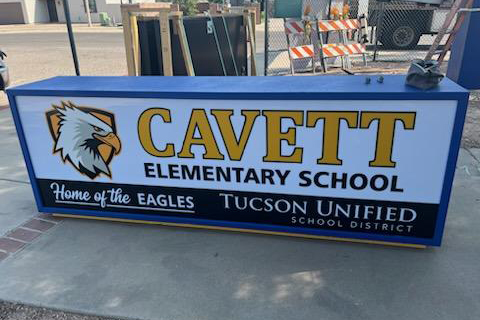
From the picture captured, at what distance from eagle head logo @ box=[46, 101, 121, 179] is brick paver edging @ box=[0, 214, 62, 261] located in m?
0.61

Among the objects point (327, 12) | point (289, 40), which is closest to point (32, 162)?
point (289, 40)

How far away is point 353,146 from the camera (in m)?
2.85

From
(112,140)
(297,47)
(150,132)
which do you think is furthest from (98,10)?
(150,132)

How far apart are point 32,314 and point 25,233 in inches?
43.3

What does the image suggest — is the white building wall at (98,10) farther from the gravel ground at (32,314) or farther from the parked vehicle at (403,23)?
the gravel ground at (32,314)

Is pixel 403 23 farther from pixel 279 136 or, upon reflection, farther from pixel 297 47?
pixel 279 136

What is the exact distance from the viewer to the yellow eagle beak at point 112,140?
3.26m

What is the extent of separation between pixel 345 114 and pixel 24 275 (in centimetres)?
254

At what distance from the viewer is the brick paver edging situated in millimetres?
3221

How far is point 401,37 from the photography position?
13.4 metres

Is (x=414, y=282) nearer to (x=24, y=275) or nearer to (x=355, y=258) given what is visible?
(x=355, y=258)

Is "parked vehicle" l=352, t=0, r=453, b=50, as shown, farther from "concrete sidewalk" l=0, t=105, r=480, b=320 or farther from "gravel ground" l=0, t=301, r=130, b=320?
"gravel ground" l=0, t=301, r=130, b=320

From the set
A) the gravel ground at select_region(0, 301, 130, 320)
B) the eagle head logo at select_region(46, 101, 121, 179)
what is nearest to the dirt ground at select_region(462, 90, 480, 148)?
the eagle head logo at select_region(46, 101, 121, 179)

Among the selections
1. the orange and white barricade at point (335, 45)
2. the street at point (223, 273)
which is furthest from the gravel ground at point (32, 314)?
the orange and white barricade at point (335, 45)
